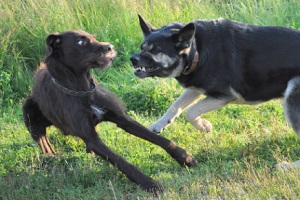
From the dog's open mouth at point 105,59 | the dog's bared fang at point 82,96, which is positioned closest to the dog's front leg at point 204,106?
the dog's bared fang at point 82,96

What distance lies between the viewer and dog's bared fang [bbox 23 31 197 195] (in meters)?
5.73

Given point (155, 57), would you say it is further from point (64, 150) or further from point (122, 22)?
point (122, 22)

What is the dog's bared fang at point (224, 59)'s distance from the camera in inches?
235

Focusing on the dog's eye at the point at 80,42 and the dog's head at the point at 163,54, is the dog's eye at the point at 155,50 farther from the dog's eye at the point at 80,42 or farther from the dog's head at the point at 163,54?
the dog's eye at the point at 80,42

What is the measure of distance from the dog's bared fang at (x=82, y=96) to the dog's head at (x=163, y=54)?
356 millimetres

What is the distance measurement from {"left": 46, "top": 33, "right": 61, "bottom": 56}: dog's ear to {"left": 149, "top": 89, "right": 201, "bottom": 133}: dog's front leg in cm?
149

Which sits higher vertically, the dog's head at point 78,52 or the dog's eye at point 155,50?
the dog's head at point 78,52

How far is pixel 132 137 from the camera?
6.57 metres

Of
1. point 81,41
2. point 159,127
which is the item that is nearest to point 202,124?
point 159,127

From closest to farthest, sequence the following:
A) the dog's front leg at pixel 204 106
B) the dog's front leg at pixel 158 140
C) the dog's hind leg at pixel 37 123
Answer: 1. the dog's front leg at pixel 158 140
2. the dog's front leg at pixel 204 106
3. the dog's hind leg at pixel 37 123

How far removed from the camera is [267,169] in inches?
209

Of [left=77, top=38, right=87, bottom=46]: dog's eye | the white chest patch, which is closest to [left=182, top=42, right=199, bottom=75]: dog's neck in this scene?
the white chest patch

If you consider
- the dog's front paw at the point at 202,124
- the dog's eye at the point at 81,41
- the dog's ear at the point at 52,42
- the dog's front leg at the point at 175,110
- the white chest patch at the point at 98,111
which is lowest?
the dog's front paw at the point at 202,124

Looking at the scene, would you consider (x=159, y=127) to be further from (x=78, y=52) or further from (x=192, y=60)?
(x=78, y=52)
